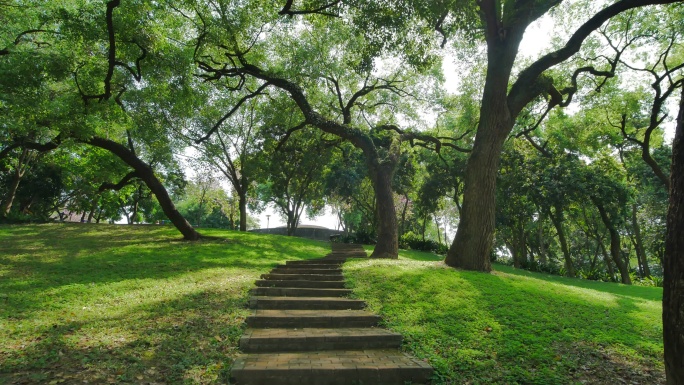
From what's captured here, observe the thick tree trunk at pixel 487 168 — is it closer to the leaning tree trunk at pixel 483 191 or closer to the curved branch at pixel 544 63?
the leaning tree trunk at pixel 483 191

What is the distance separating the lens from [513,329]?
5.46 metres

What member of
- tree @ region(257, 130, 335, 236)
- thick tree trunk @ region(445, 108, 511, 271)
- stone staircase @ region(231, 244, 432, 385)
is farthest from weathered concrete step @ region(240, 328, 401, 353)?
tree @ region(257, 130, 335, 236)

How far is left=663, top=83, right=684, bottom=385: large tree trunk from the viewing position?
2510 mm

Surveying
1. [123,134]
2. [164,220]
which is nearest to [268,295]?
[123,134]

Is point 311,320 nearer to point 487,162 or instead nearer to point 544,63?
point 487,162

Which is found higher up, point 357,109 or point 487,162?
point 357,109

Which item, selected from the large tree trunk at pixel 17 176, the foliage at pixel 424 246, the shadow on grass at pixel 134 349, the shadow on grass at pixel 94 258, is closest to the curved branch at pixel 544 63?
the shadow on grass at pixel 94 258

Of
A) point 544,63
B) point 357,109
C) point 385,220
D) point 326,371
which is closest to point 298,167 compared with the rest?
point 357,109

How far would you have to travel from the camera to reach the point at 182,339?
4.91m

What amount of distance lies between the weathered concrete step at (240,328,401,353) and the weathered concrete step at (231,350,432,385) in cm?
29

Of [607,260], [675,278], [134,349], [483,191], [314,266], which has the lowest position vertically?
[134,349]

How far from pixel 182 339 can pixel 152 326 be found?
29.0 inches

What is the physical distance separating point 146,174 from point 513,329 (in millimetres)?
13188

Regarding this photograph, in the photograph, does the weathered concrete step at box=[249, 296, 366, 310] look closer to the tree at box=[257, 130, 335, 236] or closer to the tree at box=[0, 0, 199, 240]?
the tree at box=[0, 0, 199, 240]
